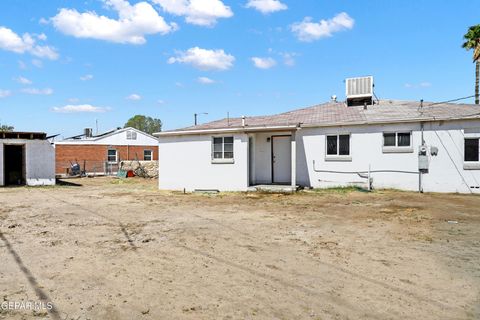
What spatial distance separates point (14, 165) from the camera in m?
23.3

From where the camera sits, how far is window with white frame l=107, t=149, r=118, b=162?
116 feet

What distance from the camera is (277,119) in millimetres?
20578

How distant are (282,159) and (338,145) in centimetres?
281

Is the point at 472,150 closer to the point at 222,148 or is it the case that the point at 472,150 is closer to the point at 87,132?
the point at 222,148

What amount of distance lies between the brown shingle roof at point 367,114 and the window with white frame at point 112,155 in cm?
1907

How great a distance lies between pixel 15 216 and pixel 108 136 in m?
26.0

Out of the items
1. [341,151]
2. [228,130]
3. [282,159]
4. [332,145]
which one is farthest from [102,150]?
[341,151]

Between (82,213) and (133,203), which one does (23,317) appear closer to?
(82,213)

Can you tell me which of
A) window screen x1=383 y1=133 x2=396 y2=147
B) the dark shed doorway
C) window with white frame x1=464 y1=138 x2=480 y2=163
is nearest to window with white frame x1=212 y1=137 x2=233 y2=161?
window screen x1=383 y1=133 x2=396 y2=147

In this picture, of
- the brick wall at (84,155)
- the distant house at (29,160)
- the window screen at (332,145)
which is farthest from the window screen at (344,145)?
the brick wall at (84,155)

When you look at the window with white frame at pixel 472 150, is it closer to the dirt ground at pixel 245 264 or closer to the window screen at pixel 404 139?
the window screen at pixel 404 139

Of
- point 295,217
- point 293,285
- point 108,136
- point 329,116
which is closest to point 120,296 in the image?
point 293,285

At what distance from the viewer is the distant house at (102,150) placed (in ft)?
110

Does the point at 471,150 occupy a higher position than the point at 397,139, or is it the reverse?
the point at 397,139
